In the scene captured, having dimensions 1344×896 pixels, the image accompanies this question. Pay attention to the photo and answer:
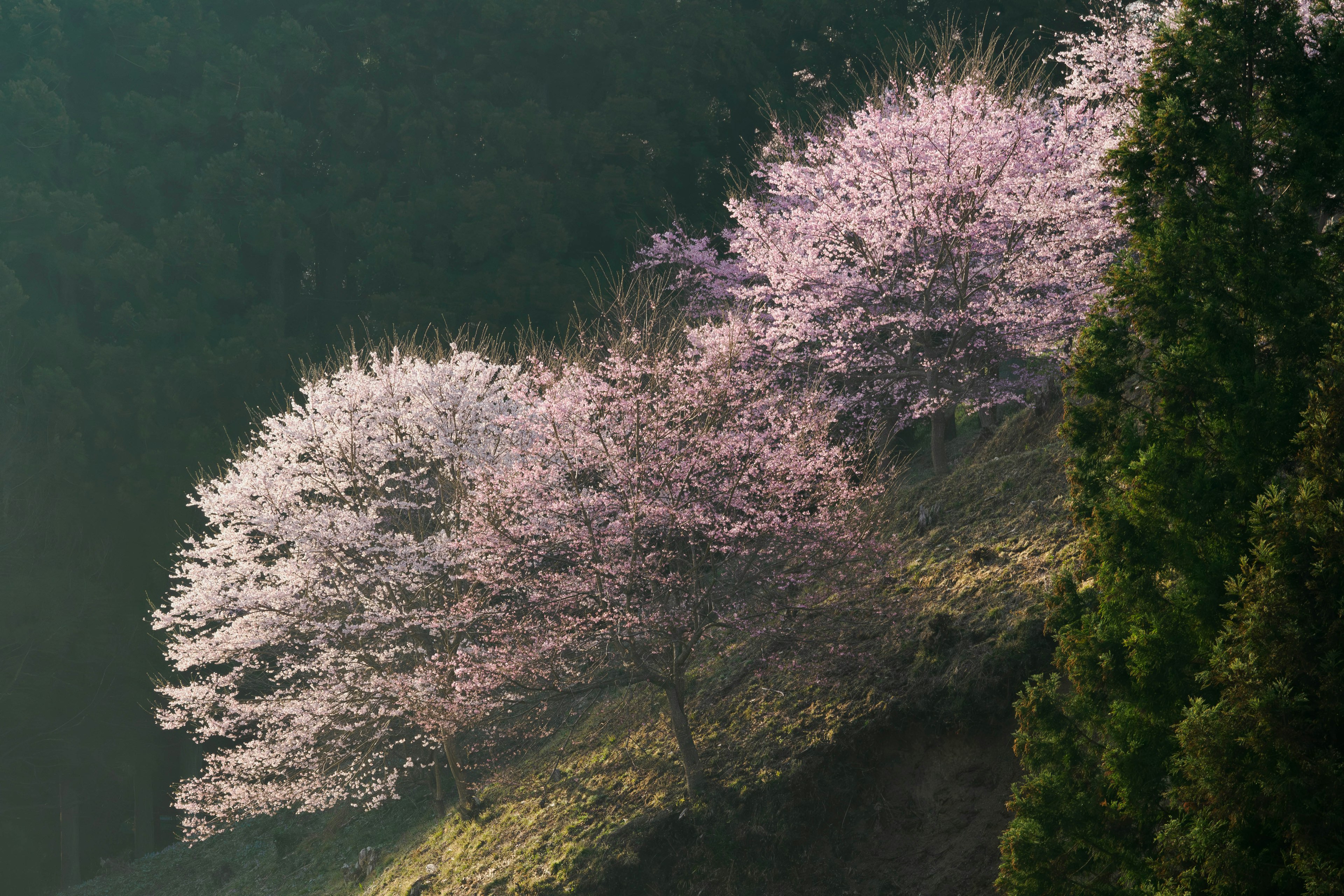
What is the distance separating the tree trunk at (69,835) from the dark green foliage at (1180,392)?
80.8 ft

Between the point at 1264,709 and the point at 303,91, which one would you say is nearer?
the point at 1264,709

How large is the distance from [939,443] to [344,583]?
25.0 ft

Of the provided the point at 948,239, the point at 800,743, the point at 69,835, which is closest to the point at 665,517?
the point at 800,743

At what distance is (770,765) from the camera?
8.77 meters

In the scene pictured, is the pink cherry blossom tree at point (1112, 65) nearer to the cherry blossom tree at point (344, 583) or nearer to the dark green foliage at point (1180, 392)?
the dark green foliage at point (1180, 392)

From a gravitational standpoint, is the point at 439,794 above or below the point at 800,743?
above

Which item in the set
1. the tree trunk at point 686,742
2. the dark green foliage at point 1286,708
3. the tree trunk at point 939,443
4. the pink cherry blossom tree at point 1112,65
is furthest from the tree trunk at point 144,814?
the dark green foliage at point 1286,708

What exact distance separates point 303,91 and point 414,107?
329cm

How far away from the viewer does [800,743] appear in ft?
28.8

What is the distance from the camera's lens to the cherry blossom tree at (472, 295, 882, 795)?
27.5 ft

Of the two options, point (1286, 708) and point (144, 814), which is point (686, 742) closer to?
point (1286, 708)

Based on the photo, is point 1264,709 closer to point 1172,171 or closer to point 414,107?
point 1172,171

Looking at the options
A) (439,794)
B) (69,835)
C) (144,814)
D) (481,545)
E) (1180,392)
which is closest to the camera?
(1180,392)

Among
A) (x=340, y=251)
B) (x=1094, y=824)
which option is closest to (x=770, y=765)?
(x=1094, y=824)
